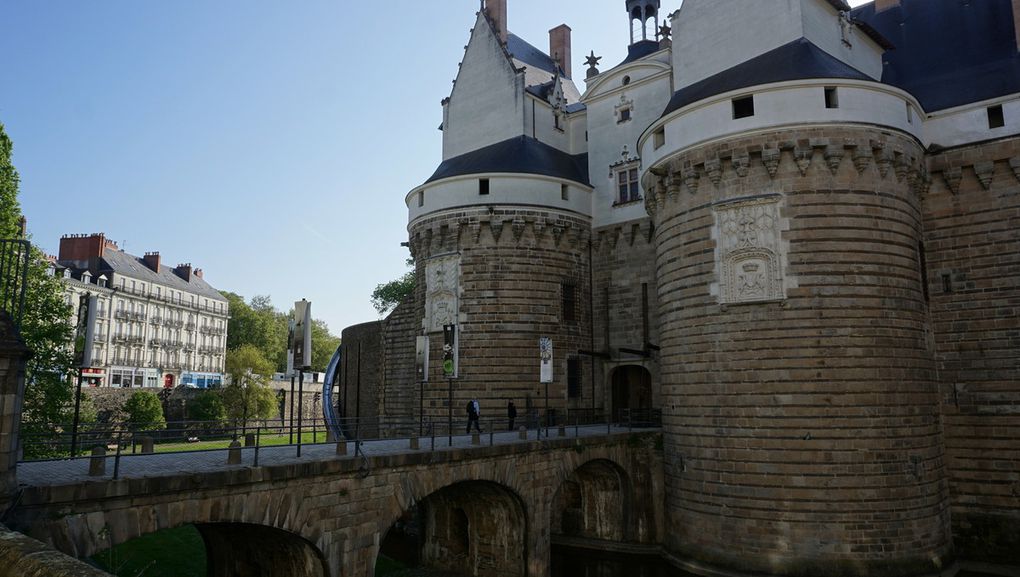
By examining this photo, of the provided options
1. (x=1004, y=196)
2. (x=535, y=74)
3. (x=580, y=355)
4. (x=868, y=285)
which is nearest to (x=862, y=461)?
(x=868, y=285)

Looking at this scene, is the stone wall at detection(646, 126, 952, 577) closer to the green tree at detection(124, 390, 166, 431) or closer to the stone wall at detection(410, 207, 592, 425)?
the stone wall at detection(410, 207, 592, 425)

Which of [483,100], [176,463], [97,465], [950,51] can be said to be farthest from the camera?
[483,100]

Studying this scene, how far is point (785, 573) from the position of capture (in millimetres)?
17016

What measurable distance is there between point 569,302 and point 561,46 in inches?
639

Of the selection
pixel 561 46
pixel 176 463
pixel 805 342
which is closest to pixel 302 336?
pixel 176 463

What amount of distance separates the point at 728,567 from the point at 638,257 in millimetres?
12284

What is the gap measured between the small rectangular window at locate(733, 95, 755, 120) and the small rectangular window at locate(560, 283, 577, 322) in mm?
9621

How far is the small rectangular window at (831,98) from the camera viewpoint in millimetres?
18703

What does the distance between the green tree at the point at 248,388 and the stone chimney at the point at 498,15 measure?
3948 centimetres

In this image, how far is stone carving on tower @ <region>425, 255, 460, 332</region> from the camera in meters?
26.0

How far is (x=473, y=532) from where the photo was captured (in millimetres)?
18766

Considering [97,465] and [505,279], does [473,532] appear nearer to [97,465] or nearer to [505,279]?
[505,279]

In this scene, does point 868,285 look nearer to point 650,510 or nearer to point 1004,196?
point 1004,196

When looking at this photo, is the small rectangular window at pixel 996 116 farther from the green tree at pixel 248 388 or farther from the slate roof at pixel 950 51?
the green tree at pixel 248 388
